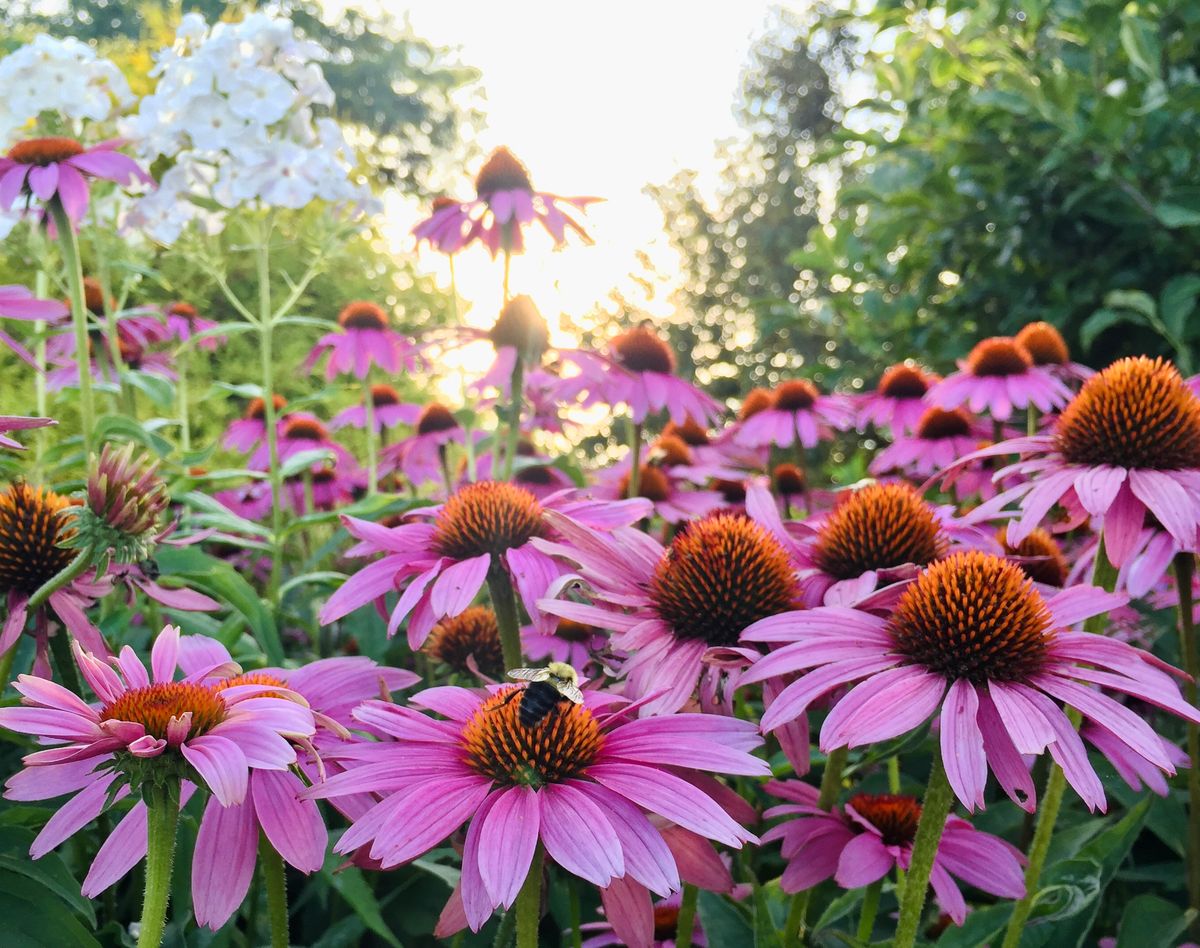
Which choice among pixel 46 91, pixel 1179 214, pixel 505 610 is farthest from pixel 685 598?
pixel 1179 214

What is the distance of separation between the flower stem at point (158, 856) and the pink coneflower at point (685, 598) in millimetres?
376

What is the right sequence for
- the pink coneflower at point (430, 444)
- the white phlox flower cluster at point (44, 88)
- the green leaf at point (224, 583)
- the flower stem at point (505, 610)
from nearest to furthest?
the flower stem at point (505, 610) < the green leaf at point (224, 583) < the white phlox flower cluster at point (44, 88) < the pink coneflower at point (430, 444)

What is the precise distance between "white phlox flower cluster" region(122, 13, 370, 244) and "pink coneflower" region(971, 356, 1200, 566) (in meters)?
1.44

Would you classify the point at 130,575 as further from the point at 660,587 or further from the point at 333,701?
the point at 660,587

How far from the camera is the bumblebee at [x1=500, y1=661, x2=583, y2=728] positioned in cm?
87

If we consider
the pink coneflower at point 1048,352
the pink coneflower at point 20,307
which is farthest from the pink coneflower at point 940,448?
the pink coneflower at point 20,307

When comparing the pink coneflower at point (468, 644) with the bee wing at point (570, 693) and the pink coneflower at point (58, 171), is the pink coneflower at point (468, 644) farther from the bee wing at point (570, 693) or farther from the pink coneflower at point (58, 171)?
the pink coneflower at point (58, 171)

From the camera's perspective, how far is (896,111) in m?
3.83

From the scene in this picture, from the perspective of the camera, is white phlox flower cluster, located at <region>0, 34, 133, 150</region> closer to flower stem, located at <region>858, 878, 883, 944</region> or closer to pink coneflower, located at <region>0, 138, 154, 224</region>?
pink coneflower, located at <region>0, 138, 154, 224</region>

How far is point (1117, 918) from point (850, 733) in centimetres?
99

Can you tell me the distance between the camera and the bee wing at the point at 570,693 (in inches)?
34.5

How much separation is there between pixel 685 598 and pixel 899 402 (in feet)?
5.96

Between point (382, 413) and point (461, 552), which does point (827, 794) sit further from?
point (382, 413)

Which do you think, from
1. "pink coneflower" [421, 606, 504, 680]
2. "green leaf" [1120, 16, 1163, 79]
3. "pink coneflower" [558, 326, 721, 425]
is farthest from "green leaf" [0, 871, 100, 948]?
"green leaf" [1120, 16, 1163, 79]
